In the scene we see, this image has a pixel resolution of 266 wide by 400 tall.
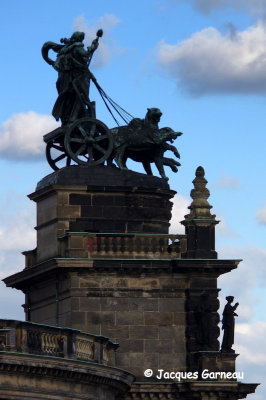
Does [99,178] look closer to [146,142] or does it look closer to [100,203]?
[100,203]

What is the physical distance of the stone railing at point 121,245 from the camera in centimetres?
8144

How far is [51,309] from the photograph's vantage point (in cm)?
8338

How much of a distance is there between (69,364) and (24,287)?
17.6m

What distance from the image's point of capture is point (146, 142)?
279 feet

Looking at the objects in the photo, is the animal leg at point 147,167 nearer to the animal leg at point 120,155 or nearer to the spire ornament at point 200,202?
the animal leg at point 120,155

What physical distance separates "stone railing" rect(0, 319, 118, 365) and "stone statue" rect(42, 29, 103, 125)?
1355 centimetres

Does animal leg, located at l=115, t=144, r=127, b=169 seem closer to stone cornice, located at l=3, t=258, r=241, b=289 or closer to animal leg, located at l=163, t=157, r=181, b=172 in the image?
animal leg, located at l=163, t=157, r=181, b=172

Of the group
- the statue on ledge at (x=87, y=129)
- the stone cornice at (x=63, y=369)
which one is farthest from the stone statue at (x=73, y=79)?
the stone cornice at (x=63, y=369)

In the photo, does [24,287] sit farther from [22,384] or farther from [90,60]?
[22,384]

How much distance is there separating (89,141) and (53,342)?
1606 centimetres

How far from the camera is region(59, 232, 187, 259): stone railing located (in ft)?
267

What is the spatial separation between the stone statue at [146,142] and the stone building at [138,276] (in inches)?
55.2

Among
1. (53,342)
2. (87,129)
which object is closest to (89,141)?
(87,129)

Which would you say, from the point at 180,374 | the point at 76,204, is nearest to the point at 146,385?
the point at 180,374
